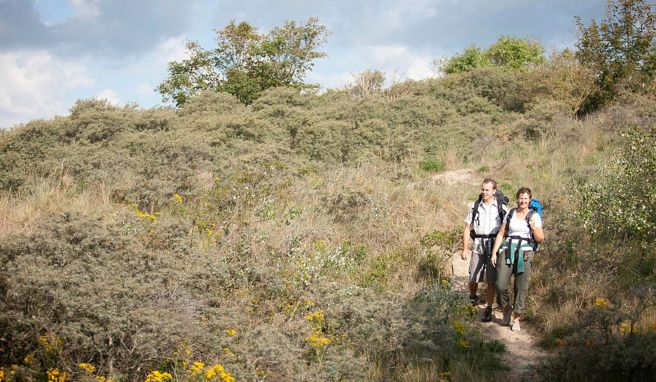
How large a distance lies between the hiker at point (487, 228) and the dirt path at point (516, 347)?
24 centimetres

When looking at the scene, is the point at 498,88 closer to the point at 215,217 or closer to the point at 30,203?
the point at 215,217

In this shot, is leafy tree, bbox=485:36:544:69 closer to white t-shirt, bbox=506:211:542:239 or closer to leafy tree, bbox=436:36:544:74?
leafy tree, bbox=436:36:544:74

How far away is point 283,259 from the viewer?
7996 millimetres

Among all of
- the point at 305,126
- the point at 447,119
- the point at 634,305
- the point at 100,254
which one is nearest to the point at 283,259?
the point at 100,254

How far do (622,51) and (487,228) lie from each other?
13.5m

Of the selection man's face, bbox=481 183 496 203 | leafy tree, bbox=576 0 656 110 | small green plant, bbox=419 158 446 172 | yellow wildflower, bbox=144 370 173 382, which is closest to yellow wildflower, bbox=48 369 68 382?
yellow wildflower, bbox=144 370 173 382

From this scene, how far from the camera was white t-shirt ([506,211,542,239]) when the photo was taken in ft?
24.5

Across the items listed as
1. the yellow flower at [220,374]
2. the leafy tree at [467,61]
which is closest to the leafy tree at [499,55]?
the leafy tree at [467,61]

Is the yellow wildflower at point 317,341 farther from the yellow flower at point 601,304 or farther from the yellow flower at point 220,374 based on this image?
the yellow flower at point 601,304

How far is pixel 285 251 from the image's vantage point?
324 inches

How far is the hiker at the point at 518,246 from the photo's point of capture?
7465 mm

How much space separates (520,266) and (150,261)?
165 inches

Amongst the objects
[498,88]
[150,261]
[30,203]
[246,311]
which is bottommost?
[246,311]

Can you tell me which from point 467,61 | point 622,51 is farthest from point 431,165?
point 467,61
